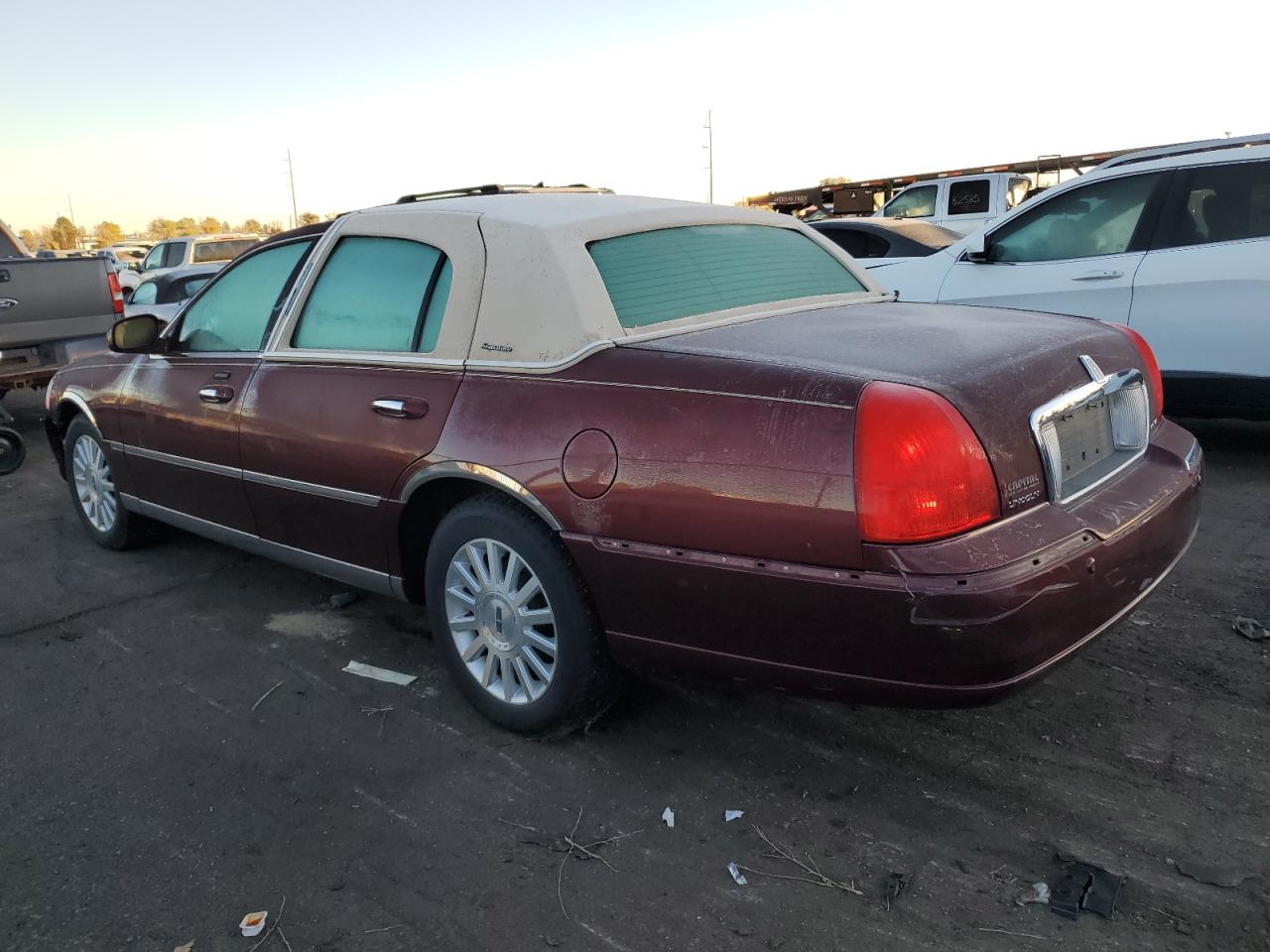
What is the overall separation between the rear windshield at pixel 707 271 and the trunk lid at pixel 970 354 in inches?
7.2

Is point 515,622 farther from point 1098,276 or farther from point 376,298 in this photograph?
point 1098,276

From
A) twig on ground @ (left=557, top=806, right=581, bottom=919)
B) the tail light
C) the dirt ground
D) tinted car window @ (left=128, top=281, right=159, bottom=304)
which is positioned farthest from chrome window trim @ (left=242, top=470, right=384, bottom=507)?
tinted car window @ (left=128, top=281, right=159, bottom=304)

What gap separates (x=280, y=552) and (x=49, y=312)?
5782 millimetres

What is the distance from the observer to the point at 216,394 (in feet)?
13.4

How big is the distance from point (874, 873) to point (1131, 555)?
109 cm

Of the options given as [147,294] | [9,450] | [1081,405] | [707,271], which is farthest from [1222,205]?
[147,294]

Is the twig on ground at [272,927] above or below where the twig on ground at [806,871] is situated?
below

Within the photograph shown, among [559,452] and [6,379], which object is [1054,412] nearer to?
[559,452]

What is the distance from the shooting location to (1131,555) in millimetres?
2645

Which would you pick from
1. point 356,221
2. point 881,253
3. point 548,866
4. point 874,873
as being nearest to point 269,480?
point 356,221

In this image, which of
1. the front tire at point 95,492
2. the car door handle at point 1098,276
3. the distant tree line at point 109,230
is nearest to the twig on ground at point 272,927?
the front tire at point 95,492

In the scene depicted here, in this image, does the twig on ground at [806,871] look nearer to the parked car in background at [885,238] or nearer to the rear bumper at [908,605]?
the rear bumper at [908,605]

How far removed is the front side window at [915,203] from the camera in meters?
16.6

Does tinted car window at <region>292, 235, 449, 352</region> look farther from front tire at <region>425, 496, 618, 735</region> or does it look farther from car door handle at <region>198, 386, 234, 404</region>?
front tire at <region>425, 496, 618, 735</region>
